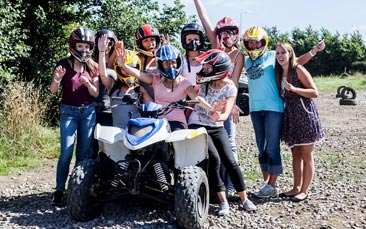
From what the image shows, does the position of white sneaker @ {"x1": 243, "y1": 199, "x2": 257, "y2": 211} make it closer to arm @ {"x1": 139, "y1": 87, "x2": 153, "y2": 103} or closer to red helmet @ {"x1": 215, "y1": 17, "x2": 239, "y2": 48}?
Result: arm @ {"x1": 139, "y1": 87, "x2": 153, "y2": 103}

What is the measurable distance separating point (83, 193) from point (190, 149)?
1.17 metres

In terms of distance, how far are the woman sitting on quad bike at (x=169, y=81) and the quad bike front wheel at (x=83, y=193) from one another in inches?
38.7

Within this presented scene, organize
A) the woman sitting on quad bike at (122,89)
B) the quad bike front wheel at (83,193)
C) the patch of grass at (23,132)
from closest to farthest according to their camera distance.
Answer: the quad bike front wheel at (83,193) → the woman sitting on quad bike at (122,89) → the patch of grass at (23,132)

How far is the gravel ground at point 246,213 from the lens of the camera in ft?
17.7

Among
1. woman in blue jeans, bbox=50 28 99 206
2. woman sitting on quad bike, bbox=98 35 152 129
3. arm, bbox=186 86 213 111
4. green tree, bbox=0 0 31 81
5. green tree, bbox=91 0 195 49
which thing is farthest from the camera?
green tree, bbox=91 0 195 49

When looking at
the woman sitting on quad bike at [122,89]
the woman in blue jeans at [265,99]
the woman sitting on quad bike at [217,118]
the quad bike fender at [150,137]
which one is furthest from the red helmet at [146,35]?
the quad bike fender at [150,137]

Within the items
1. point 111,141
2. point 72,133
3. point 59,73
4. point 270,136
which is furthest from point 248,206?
point 59,73

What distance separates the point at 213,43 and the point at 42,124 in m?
5.93

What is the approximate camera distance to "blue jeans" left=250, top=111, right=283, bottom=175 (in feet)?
20.2

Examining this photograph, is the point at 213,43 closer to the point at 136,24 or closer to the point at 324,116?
the point at 136,24

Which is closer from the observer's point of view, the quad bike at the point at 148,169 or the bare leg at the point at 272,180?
the quad bike at the point at 148,169

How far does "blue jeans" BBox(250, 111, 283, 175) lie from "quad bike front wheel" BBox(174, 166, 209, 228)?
135 centimetres

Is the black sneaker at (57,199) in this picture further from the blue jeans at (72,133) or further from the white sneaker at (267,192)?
the white sneaker at (267,192)

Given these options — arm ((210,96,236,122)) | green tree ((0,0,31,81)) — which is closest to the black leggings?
arm ((210,96,236,122))
